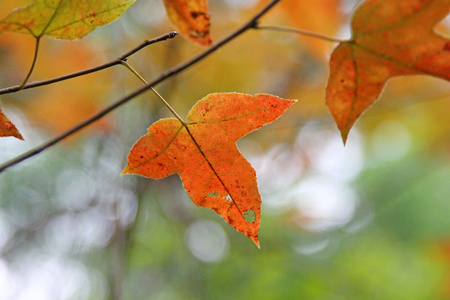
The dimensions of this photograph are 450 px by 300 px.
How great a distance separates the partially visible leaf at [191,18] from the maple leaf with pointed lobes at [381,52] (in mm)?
175

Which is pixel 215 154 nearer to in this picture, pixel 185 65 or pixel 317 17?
pixel 185 65

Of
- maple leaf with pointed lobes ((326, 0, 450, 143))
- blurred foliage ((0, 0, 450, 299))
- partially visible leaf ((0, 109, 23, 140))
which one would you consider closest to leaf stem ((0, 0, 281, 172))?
partially visible leaf ((0, 109, 23, 140))

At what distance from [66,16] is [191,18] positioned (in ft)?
0.47

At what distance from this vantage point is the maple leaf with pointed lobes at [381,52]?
456mm

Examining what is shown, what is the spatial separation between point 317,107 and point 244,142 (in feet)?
1.88

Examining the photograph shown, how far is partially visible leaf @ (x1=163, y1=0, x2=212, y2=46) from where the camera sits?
456mm

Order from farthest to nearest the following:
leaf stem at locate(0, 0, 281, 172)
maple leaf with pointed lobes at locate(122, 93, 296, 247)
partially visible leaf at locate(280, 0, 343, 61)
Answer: partially visible leaf at locate(280, 0, 343, 61) → maple leaf with pointed lobes at locate(122, 93, 296, 247) → leaf stem at locate(0, 0, 281, 172)

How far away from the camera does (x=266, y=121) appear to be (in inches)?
19.9

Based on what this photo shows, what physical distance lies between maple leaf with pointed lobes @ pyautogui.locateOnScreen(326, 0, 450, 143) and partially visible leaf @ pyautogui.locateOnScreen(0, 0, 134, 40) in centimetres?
28

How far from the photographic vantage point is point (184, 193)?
2.15 meters

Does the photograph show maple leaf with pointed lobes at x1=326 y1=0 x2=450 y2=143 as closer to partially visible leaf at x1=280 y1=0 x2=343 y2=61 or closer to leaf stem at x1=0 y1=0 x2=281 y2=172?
leaf stem at x1=0 y1=0 x2=281 y2=172

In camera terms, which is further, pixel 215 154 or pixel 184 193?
pixel 184 193

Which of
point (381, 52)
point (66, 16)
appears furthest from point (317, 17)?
point (66, 16)

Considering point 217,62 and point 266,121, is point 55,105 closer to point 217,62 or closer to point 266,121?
point 217,62
